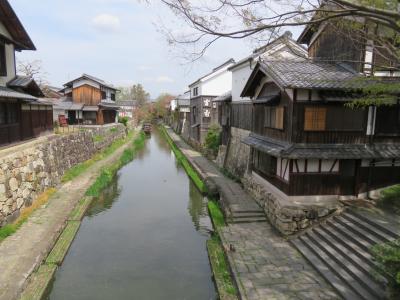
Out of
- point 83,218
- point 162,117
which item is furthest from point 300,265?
point 162,117

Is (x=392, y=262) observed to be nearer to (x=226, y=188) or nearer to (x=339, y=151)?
(x=339, y=151)

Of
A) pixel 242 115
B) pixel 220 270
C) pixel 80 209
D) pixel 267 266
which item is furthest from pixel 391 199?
pixel 80 209

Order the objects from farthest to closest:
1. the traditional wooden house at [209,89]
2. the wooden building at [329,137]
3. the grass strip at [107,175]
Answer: the traditional wooden house at [209,89] < the grass strip at [107,175] < the wooden building at [329,137]

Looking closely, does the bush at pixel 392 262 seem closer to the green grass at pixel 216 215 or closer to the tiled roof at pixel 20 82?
the green grass at pixel 216 215

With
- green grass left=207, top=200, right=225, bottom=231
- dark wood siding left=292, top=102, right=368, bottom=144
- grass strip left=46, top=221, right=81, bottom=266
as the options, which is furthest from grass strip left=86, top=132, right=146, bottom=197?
dark wood siding left=292, top=102, right=368, bottom=144

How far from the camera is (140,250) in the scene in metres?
12.6

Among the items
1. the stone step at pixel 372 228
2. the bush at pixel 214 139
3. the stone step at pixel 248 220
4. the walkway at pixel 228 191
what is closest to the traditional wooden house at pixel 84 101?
the bush at pixel 214 139

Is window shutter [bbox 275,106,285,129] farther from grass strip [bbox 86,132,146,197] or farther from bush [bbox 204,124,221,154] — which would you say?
bush [bbox 204,124,221,154]

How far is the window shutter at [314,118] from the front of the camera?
12.0m

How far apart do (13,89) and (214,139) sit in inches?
673

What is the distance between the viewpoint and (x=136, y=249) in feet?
41.7

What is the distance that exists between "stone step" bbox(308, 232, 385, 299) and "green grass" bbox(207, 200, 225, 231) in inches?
171

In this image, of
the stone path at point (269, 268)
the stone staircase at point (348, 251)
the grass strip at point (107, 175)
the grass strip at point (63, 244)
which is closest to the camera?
the stone staircase at point (348, 251)

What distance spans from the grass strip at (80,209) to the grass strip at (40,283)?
4542 mm
